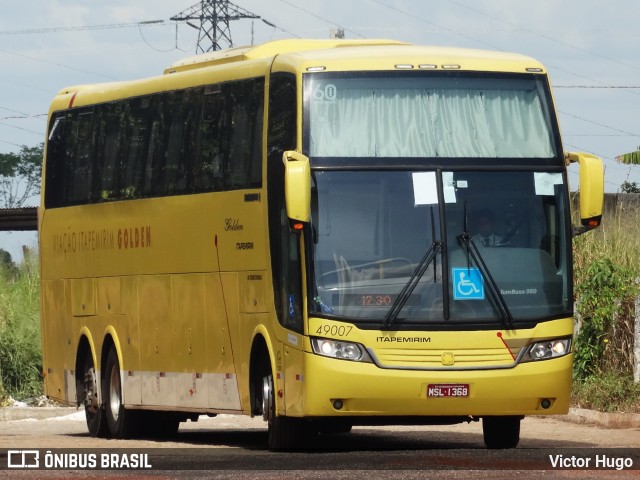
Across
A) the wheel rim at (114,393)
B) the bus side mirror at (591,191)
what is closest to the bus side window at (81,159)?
the wheel rim at (114,393)

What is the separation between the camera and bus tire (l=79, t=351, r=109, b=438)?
22.4 metres

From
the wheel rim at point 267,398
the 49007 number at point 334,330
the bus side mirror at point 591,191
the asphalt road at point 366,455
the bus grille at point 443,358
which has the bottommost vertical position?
the asphalt road at point 366,455

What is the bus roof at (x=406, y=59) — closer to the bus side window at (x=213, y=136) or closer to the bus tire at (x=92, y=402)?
the bus side window at (x=213, y=136)

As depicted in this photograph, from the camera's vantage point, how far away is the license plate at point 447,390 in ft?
52.2

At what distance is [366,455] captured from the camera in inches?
622

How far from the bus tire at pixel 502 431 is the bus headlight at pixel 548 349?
1.28 metres

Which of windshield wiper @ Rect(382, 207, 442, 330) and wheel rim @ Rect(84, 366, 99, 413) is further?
wheel rim @ Rect(84, 366, 99, 413)

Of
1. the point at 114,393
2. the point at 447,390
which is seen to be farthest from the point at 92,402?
the point at 447,390

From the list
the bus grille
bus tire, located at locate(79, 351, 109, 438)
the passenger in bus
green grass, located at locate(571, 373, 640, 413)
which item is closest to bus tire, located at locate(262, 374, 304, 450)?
the bus grille

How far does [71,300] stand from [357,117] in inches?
310

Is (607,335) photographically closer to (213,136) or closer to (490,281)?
(213,136)

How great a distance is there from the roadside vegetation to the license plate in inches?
280

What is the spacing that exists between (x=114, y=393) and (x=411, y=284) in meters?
7.20

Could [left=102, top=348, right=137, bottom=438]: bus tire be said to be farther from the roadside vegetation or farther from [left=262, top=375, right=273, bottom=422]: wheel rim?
the roadside vegetation
